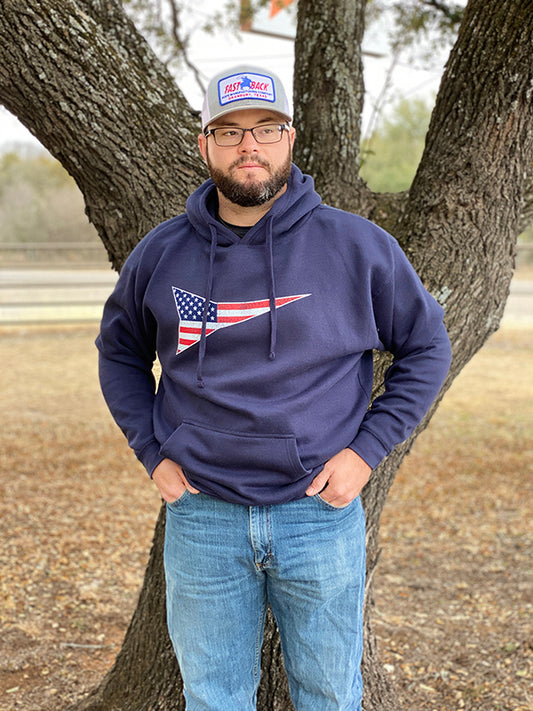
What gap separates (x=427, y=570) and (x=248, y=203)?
10.9ft

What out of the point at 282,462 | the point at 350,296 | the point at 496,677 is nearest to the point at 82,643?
the point at 496,677

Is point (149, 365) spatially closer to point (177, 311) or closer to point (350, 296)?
point (177, 311)

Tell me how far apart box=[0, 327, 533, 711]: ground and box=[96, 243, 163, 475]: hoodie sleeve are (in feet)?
5.28

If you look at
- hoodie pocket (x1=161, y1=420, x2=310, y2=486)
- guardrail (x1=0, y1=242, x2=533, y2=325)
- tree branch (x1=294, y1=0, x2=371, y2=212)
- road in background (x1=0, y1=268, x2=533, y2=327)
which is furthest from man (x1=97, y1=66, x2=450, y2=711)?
road in background (x1=0, y1=268, x2=533, y2=327)

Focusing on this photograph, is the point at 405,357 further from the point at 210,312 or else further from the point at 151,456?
the point at 151,456

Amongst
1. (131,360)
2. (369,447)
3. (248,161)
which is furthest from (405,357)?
(131,360)

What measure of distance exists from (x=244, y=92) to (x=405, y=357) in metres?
0.77

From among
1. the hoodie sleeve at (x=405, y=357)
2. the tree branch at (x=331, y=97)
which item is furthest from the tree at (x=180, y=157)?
the hoodie sleeve at (x=405, y=357)

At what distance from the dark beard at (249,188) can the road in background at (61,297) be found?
1292 cm

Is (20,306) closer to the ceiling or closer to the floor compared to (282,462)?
closer to the floor

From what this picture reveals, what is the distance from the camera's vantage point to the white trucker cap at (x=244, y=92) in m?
1.85

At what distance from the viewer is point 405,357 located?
1.95 meters

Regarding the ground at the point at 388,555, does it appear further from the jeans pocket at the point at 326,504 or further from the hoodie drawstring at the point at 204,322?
the hoodie drawstring at the point at 204,322

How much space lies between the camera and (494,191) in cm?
246
